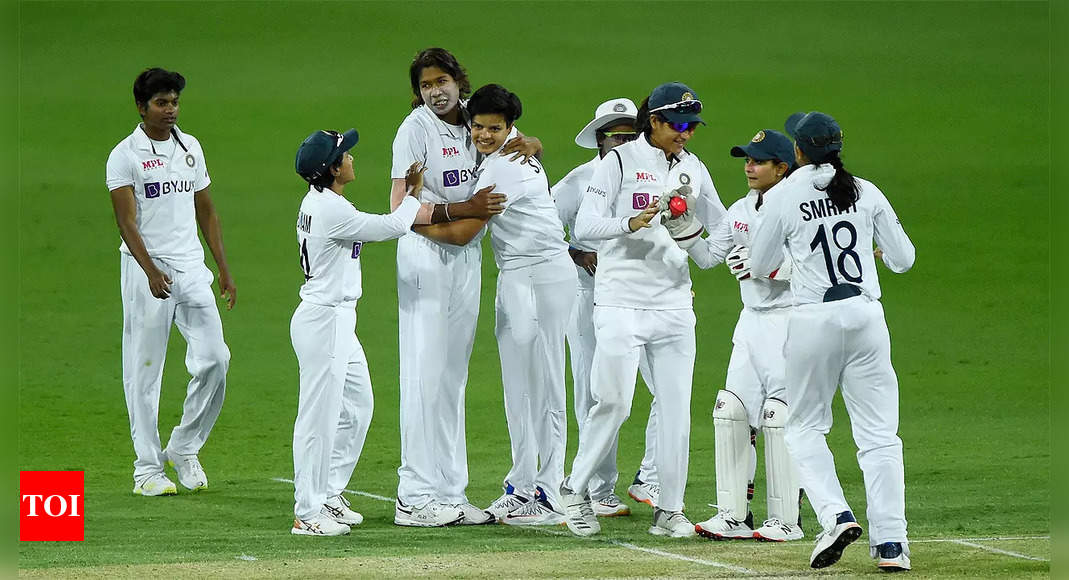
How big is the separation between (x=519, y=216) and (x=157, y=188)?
2.27 metres

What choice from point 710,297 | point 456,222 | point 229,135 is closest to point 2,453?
point 456,222

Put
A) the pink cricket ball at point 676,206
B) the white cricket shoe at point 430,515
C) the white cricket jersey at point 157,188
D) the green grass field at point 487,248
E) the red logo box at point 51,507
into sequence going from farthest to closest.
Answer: the white cricket jersey at point 157,188, the white cricket shoe at point 430,515, the red logo box at point 51,507, the green grass field at point 487,248, the pink cricket ball at point 676,206

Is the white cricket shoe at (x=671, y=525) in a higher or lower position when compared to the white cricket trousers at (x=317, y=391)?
lower

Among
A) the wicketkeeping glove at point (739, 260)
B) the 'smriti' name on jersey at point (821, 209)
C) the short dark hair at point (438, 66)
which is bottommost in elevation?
the wicketkeeping glove at point (739, 260)

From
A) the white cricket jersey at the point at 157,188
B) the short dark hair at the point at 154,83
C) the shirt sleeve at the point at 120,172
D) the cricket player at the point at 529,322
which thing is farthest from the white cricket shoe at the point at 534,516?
the short dark hair at the point at 154,83

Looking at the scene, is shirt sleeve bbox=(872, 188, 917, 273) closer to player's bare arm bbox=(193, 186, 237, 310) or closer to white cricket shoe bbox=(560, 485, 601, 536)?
white cricket shoe bbox=(560, 485, 601, 536)

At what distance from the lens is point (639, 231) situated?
673 cm

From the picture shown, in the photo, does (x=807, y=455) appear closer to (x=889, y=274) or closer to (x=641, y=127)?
(x=641, y=127)

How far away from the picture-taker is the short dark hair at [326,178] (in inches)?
267

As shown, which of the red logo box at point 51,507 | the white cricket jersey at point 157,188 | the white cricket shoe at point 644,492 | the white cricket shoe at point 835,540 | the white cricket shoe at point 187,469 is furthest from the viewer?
the white cricket shoe at point 187,469

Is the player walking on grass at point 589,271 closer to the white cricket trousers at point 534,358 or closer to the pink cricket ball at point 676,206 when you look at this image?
the white cricket trousers at point 534,358

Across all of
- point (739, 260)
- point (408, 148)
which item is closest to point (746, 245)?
point (739, 260)

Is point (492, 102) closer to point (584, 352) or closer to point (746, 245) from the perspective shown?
point (746, 245)

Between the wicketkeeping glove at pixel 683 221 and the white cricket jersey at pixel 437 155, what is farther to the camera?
the white cricket jersey at pixel 437 155
